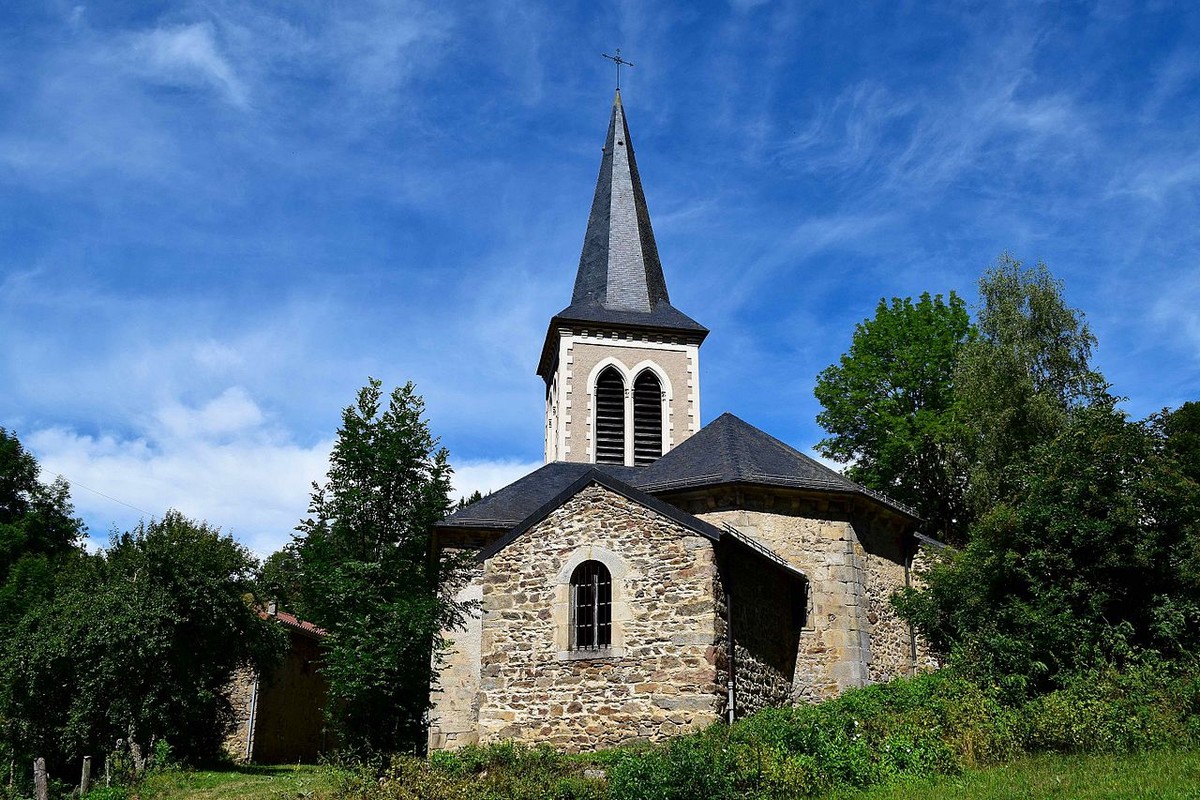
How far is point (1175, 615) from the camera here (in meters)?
15.0

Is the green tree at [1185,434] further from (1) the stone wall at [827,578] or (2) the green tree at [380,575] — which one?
(2) the green tree at [380,575]

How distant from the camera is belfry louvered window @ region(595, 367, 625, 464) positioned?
2823 centimetres

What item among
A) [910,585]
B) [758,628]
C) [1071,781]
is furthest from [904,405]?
[1071,781]

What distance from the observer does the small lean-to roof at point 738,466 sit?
61.6 feet

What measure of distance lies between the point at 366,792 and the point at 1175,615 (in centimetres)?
1206

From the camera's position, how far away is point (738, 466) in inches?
749

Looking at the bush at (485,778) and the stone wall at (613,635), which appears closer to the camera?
the bush at (485,778)

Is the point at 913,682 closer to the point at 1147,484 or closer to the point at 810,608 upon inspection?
the point at 810,608

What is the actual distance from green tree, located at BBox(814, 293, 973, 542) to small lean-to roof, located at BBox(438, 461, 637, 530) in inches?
461

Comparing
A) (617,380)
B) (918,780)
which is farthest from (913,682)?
(617,380)

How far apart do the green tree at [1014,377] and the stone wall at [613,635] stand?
46.7ft

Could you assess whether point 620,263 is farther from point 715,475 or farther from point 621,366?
point 715,475

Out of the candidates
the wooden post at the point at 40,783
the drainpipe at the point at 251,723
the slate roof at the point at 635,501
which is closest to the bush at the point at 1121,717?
the slate roof at the point at 635,501

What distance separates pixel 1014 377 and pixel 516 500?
15.1m
